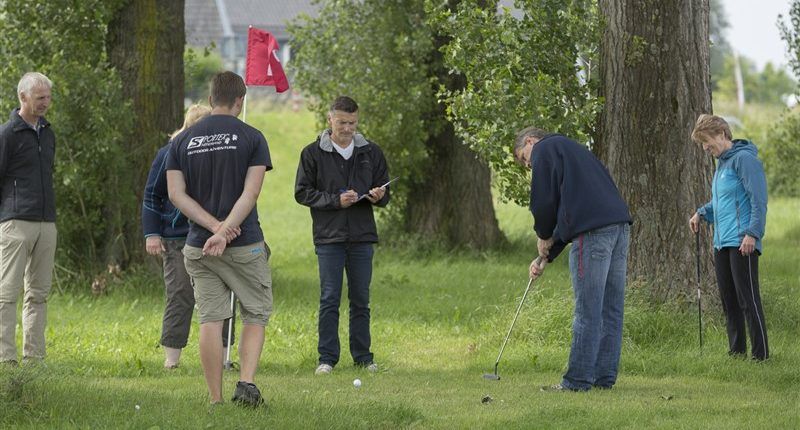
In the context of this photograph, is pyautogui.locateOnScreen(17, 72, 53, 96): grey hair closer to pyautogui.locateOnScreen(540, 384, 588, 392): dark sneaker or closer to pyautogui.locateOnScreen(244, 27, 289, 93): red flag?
pyautogui.locateOnScreen(244, 27, 289, 93): red flag

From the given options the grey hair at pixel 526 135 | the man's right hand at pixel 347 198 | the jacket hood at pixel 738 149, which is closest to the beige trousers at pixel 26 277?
the man's right hand at pixel 347 198

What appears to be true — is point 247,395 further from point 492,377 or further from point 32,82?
point 32,82

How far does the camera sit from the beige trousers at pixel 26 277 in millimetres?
9781

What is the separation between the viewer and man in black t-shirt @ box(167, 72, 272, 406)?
7719 mm

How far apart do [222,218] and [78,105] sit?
7.57m

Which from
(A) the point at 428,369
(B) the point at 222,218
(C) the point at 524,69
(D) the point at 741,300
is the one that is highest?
(C) the point at 524,69

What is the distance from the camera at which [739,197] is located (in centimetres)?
972

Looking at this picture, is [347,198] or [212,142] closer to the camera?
[212,142]

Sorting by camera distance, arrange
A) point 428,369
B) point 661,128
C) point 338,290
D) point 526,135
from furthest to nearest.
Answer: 1. point 661,128
2. point 428,369
3. point 338,290
4. point 526,135

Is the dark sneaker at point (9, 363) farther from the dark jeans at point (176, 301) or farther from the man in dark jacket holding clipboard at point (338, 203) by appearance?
the man in dark jacket holding clipboard at point (338, 203)

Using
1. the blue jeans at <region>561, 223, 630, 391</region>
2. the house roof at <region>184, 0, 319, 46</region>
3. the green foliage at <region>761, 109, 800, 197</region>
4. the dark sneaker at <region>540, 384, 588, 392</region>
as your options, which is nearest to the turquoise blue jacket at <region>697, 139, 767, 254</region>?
the blue jeans at <region>561, 223, 630, 391</region>

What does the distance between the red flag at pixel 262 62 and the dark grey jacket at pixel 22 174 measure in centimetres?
221

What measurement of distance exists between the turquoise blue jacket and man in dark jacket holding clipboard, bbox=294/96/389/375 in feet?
7.91

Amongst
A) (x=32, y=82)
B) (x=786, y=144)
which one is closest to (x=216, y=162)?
(x=32, y=82)
